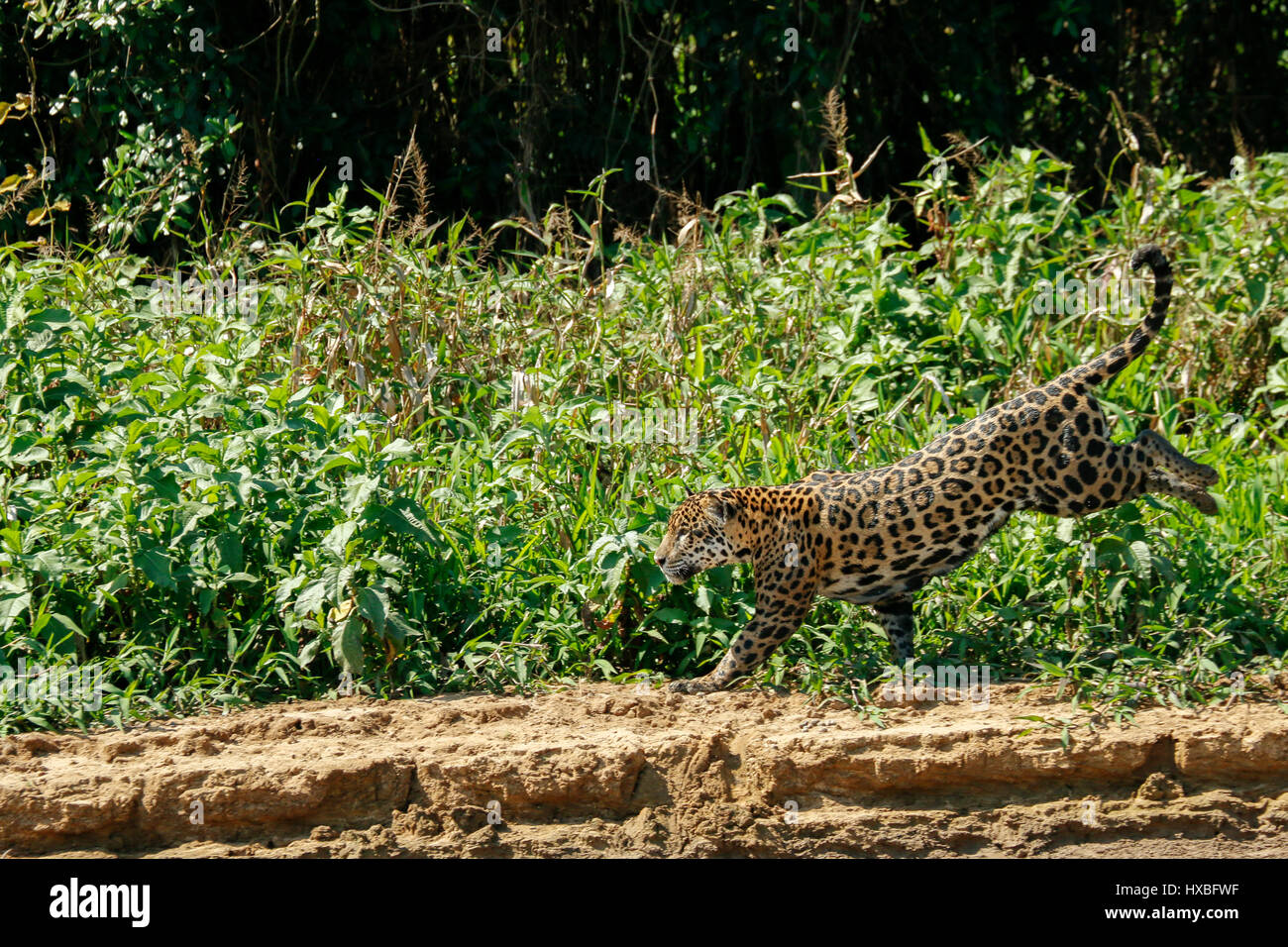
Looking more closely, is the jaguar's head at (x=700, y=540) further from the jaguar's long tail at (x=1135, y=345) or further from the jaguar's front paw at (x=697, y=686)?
the jaguar's long tail at (x=1135, y=345)

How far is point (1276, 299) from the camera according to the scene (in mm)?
7961

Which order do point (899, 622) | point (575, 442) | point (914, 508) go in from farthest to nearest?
1. point (575, 442)
2. point (899, 622)
3. point (914, 508)

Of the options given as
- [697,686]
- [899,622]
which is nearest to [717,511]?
[697,686]

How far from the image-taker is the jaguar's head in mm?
5715

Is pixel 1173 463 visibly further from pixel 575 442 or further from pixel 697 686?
pixel 575 442

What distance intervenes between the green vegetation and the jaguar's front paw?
24cm

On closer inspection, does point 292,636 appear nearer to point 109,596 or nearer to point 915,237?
point 109,596

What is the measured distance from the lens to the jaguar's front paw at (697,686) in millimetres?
5707

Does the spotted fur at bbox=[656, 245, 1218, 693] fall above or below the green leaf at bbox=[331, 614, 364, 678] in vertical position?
above

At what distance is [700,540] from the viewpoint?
18.8 ft

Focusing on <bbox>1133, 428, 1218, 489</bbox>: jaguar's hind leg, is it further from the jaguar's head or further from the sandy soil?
the jaguar's head

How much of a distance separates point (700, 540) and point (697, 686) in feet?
1.91

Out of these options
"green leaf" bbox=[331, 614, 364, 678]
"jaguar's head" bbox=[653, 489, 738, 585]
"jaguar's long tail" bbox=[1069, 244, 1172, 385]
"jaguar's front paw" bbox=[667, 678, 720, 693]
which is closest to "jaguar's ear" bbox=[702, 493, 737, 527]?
Result: "jaguar's head" bbox=[653, 489, 738, 585]

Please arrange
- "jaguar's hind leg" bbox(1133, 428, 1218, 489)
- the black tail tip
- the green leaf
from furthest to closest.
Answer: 1. "jaguar's hind leg" bbox(1133, 428, 1218, 489)
2. the black tail tip
3. the green leaf
